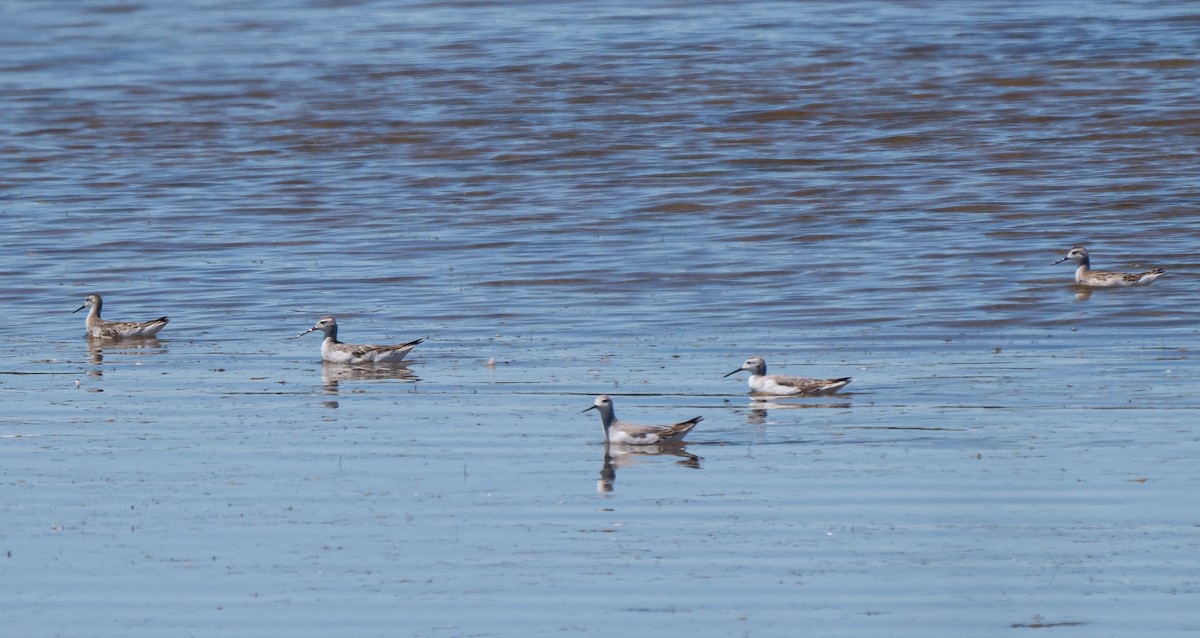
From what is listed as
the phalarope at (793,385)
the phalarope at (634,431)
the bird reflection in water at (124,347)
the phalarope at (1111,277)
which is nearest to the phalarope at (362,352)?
the bird reflection in water at (124,347)

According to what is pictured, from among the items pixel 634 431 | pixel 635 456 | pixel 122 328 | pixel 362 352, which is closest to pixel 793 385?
pixel 634 431

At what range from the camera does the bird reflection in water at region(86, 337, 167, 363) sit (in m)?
19.4

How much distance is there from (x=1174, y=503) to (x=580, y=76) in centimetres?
3281

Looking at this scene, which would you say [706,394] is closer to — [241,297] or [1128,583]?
[1128,583]

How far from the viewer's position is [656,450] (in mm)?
14078

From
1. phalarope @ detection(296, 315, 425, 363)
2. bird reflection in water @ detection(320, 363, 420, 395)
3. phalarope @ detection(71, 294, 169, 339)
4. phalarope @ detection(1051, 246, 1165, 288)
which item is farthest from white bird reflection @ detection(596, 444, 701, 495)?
phalarope @ detection(1051, 246, 1165, 288)

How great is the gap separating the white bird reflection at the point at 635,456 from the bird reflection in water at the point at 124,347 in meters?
7.19

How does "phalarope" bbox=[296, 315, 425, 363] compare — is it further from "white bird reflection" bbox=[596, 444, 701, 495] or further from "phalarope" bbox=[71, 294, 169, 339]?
"white bird reflection" bbox=[596, 444, 701, 495]

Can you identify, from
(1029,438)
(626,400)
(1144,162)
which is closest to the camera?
(1029,438)

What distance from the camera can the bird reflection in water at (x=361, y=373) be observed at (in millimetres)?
17594

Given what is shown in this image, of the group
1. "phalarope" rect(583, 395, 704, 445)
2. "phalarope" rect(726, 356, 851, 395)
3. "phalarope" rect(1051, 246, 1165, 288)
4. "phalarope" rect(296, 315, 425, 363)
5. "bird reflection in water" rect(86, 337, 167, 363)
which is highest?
"phalarope" rect(1051, 246, 1165, 288)

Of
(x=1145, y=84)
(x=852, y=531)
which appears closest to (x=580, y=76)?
(x=1145, y=84)

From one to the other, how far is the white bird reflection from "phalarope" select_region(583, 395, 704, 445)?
0.16 feet

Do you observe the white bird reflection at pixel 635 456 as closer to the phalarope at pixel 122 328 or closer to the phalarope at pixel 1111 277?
the phalarope at pixel 122 328
